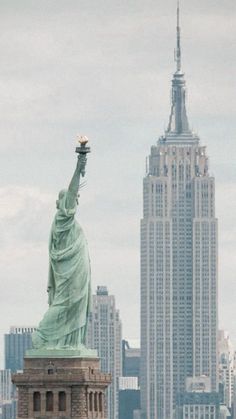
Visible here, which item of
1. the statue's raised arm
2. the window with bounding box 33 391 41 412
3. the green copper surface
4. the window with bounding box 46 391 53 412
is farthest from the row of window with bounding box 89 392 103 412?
the statue's raised arm

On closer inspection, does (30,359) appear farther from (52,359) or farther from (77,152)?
(77,152)

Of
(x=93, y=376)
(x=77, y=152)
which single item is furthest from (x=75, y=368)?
(x=77, y=152)

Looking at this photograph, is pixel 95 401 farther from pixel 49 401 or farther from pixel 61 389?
pixel 49 401

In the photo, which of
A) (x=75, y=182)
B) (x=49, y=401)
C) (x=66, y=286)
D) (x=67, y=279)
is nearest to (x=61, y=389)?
(x=49, y=401)

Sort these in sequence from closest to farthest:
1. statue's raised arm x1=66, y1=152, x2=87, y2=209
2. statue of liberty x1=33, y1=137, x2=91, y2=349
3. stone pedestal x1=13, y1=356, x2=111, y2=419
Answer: stone pedestal x1=13, y1=356, x2=111, y2=419, statue of liberty x1=33, y1=137, x2=91, y2=349, statue's raised arm x1=66, y1=152, x2=87, y2=209

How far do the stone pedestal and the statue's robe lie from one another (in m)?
0.70

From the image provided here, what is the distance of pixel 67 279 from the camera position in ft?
270

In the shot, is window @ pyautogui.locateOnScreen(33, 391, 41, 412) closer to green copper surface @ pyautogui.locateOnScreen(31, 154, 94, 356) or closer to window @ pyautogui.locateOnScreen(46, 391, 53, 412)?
window @ pyautogui.locateOnScreen(46, 391, 53, 412)

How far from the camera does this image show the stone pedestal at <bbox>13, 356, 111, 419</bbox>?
80.7 metres

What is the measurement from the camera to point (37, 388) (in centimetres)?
8112

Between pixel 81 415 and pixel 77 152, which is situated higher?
pixel 77 152

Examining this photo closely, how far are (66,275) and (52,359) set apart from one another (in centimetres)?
248

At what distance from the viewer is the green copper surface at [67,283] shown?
8175cm

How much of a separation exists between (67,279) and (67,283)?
0.11 meters
